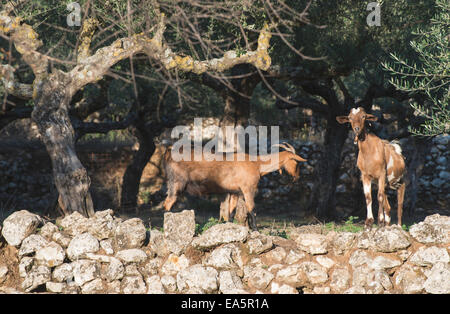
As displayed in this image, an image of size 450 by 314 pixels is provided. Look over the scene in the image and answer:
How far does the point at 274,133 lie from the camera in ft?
86.3

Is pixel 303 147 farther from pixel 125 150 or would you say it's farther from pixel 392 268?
pixel 392 268

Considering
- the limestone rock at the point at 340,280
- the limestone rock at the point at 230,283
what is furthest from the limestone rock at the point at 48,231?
the limestone rock at the point at 340,280

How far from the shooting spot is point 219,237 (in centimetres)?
1050

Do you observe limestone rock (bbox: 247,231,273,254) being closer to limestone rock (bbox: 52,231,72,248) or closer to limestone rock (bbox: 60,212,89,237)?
limestone rock (bbox: 60,212,89,237)

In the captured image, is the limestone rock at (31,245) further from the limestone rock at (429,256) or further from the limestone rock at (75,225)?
the limestone rock at (429,256)

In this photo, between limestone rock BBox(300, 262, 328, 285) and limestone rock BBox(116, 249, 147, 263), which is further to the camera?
limestone rock BBox(116, 249, 147, 263)

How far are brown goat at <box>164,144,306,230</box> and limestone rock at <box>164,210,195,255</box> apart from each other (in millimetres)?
1927

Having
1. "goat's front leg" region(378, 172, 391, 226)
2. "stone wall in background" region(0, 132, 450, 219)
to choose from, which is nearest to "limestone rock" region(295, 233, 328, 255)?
"goat's front leg" region(378, 172, 391, 226)

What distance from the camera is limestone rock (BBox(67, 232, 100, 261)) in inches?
421

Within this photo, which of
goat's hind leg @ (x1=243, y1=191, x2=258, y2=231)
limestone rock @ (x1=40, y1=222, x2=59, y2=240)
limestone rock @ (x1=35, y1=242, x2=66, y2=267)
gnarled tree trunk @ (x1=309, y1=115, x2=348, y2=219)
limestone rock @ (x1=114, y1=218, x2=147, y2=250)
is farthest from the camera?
gnarled tree trunk @ (x1=309, y1=115, x2=348, y2=219)

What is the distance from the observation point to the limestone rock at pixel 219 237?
10484mm

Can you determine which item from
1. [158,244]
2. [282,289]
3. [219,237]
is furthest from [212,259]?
[282,289]

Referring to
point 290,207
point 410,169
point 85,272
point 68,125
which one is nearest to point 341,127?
point 410,169

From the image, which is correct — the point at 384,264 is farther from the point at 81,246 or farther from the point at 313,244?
the point at 81,246
